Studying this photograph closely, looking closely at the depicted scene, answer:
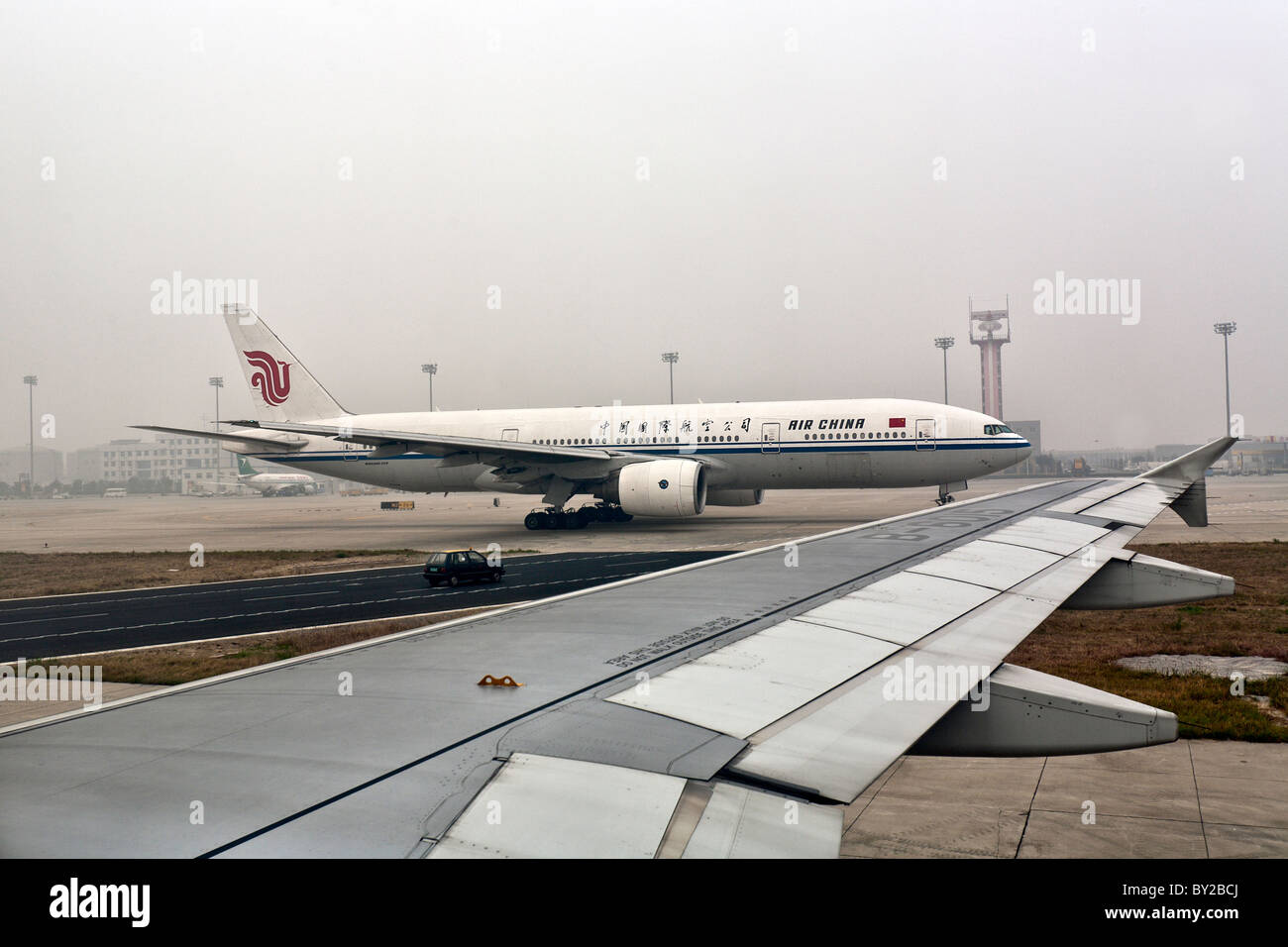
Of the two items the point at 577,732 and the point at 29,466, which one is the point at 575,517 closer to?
the point at 577,732

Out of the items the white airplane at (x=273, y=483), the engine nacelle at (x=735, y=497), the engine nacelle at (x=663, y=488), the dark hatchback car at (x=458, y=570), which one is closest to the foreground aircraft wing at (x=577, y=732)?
the dark hatchback car at (x=458, y=570)

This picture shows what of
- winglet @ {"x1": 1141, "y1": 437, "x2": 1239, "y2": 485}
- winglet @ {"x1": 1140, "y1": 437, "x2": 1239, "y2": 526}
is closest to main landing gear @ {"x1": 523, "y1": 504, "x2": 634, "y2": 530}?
winglet @ {"x1": 1141, "y1": 437, "x2": 1239, "y2": 485}

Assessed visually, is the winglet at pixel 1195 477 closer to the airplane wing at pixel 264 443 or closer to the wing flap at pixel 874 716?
the wing flap at pixel 874 716

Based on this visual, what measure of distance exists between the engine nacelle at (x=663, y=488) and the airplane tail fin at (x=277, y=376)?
16001 millimetres

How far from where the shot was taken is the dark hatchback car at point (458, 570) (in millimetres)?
18062

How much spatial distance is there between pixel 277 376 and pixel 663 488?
19.8 metres

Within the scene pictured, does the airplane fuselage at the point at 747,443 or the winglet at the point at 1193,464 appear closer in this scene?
the winglet at the point at 1193,464

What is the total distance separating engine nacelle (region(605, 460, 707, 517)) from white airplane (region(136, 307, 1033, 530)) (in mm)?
37

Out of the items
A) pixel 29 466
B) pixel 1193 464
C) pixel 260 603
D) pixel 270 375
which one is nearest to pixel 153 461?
pixel 29 466

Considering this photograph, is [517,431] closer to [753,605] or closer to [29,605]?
[29,605]

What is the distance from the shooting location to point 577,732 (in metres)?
2.55

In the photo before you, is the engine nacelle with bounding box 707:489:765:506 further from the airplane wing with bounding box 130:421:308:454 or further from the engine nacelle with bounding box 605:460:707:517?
the airplane wing with bounding box 130:421:308:454
